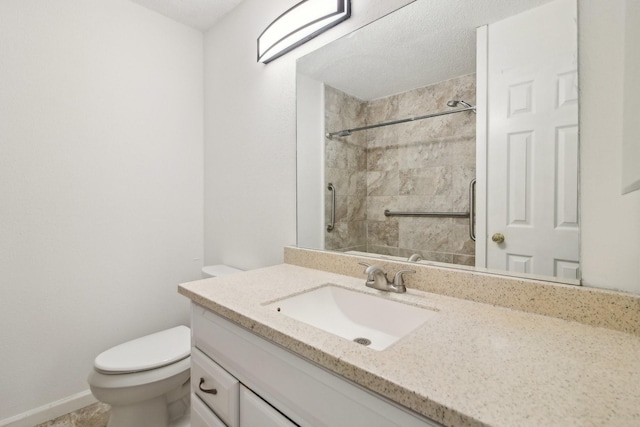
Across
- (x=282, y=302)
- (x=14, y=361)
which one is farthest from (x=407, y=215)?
(x=14, y=361)

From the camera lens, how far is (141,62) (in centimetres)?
177

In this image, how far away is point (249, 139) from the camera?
1706 mm

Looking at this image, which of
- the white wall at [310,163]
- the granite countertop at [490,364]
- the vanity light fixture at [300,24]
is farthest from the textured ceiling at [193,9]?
the granite countertop at [490,364]

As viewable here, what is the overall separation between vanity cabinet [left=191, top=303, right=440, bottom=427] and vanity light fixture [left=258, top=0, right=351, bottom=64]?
4.06 feet

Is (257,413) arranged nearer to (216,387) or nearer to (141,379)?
(216,387)

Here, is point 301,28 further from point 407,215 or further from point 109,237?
point 109,237

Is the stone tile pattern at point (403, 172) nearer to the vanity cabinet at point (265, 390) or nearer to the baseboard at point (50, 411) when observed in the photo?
the vanity cabinet at point (265, 390)

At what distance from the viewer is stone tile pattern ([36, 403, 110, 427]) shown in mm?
1436

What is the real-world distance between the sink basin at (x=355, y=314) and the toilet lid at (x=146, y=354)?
0.80m

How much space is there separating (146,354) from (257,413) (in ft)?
3.14

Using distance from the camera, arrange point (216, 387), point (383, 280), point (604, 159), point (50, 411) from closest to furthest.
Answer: point (604, 159), point (216, 387), point (383, 280), point (50, 411)

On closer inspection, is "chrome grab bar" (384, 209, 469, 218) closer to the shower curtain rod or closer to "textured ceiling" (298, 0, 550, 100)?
the shower curtain rod

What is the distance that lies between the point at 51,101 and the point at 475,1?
6.58 ft

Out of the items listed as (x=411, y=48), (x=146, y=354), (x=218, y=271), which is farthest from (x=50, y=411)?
(x=411, y=48)
